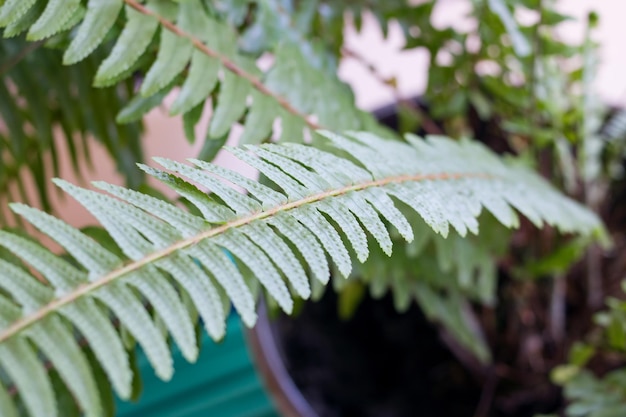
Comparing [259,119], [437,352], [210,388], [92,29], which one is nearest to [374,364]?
[437,352]

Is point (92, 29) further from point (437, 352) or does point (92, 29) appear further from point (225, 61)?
point (437, 352)

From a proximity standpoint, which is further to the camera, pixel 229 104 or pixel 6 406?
pixel 229 104

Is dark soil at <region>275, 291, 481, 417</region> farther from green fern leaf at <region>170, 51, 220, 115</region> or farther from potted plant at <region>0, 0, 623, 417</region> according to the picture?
green fern leaf at <region>170, 51, 220, 115</region>

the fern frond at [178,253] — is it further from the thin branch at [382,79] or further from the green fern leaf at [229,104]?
the thin branch at [382,79]

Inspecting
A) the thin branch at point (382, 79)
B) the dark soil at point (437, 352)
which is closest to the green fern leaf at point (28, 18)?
the thin branch at point (382, 79)

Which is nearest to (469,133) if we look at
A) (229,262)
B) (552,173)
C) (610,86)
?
(552,173)

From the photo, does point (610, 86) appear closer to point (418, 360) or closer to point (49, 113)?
point (418, 360)
